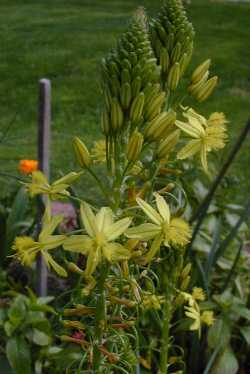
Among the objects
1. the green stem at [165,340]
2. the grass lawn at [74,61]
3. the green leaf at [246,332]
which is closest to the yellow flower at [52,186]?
the green stem at [165,340]

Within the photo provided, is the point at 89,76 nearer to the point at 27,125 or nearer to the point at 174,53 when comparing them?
the point at 27,125

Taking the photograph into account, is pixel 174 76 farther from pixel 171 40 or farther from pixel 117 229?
pixel 117 229

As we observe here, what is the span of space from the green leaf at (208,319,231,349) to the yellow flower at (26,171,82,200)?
5.37 feet

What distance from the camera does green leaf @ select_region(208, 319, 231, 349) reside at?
3395mm

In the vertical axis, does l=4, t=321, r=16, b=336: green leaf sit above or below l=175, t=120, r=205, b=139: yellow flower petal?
below

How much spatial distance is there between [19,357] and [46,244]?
1311 mm

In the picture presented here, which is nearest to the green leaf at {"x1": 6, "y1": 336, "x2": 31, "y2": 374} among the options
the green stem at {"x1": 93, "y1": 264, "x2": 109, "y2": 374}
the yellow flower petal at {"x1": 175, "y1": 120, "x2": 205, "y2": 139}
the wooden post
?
the wooden post

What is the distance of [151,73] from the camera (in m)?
1.80

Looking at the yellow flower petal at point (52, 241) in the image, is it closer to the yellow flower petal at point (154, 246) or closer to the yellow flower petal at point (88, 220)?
the yellow flower petal at point (88, 220)

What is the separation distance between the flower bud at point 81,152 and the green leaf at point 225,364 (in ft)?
5.65

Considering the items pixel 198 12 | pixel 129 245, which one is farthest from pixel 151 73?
pixel 198 12

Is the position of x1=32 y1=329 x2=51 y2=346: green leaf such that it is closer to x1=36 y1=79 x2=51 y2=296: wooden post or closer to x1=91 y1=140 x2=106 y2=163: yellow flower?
x1=36 y1=79 x2=51 y2=296: wooden post

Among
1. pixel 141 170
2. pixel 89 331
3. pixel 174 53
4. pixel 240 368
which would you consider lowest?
pixel 240 368

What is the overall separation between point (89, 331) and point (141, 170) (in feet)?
1.31
